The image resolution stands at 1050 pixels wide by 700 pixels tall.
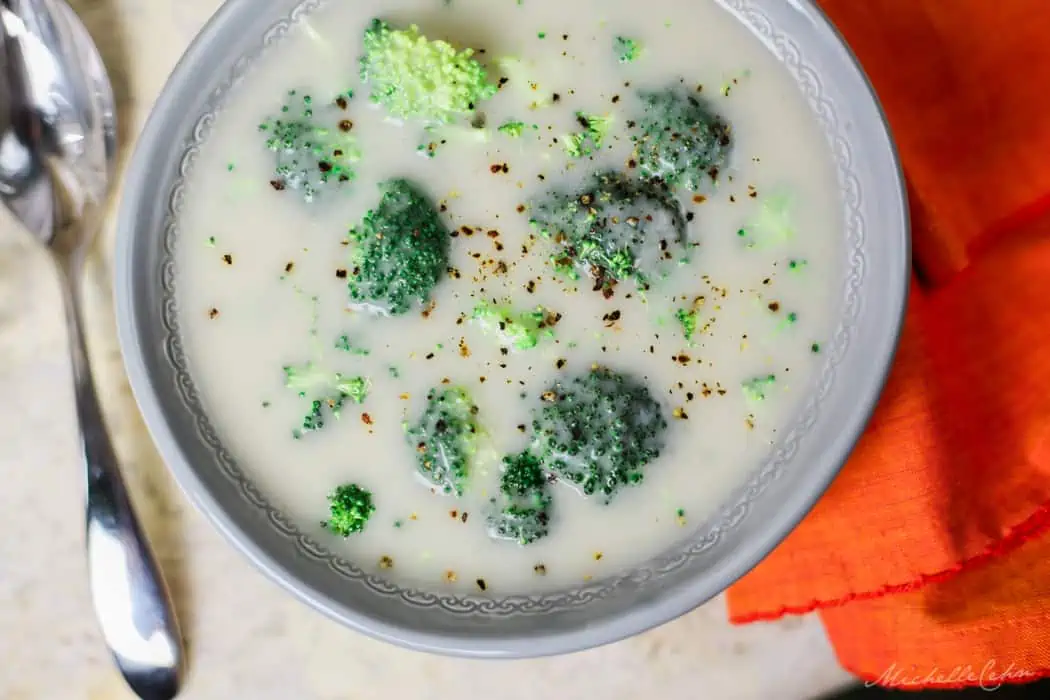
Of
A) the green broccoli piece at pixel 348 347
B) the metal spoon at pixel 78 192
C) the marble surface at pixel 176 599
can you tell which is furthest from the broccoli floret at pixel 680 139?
the metal spoon at pixel 78 192

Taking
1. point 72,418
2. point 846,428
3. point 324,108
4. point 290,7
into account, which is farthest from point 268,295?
point 846,428

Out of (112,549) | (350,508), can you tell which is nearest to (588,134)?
(350,508)

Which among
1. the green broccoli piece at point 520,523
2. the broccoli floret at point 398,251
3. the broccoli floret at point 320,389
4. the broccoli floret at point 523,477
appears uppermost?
the broccoli floret at point 398,251

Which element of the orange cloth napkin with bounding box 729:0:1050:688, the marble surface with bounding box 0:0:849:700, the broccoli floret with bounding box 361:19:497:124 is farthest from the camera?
the marble surface with bounding box 0:0:849:700

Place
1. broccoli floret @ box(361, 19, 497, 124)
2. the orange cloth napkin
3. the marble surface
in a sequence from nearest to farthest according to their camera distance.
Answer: broccoli floret @ box(361, 19, 497, 124) < the orange cloth napkin < the marble surface

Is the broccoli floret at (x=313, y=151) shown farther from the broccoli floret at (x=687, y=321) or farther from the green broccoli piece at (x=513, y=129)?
the broccoli floret at (x=687, y=321)

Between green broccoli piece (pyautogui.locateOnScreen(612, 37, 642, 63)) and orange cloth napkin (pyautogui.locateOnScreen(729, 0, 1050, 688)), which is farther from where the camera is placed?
orange cloth napkin (pyautogui.locateOnScreen(729, 0, 1050, 688))

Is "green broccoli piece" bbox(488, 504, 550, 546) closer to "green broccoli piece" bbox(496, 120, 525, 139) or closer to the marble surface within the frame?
the marble surface

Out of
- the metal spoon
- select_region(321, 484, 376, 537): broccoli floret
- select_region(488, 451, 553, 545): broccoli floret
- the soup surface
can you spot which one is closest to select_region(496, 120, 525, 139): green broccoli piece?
the soup surface
